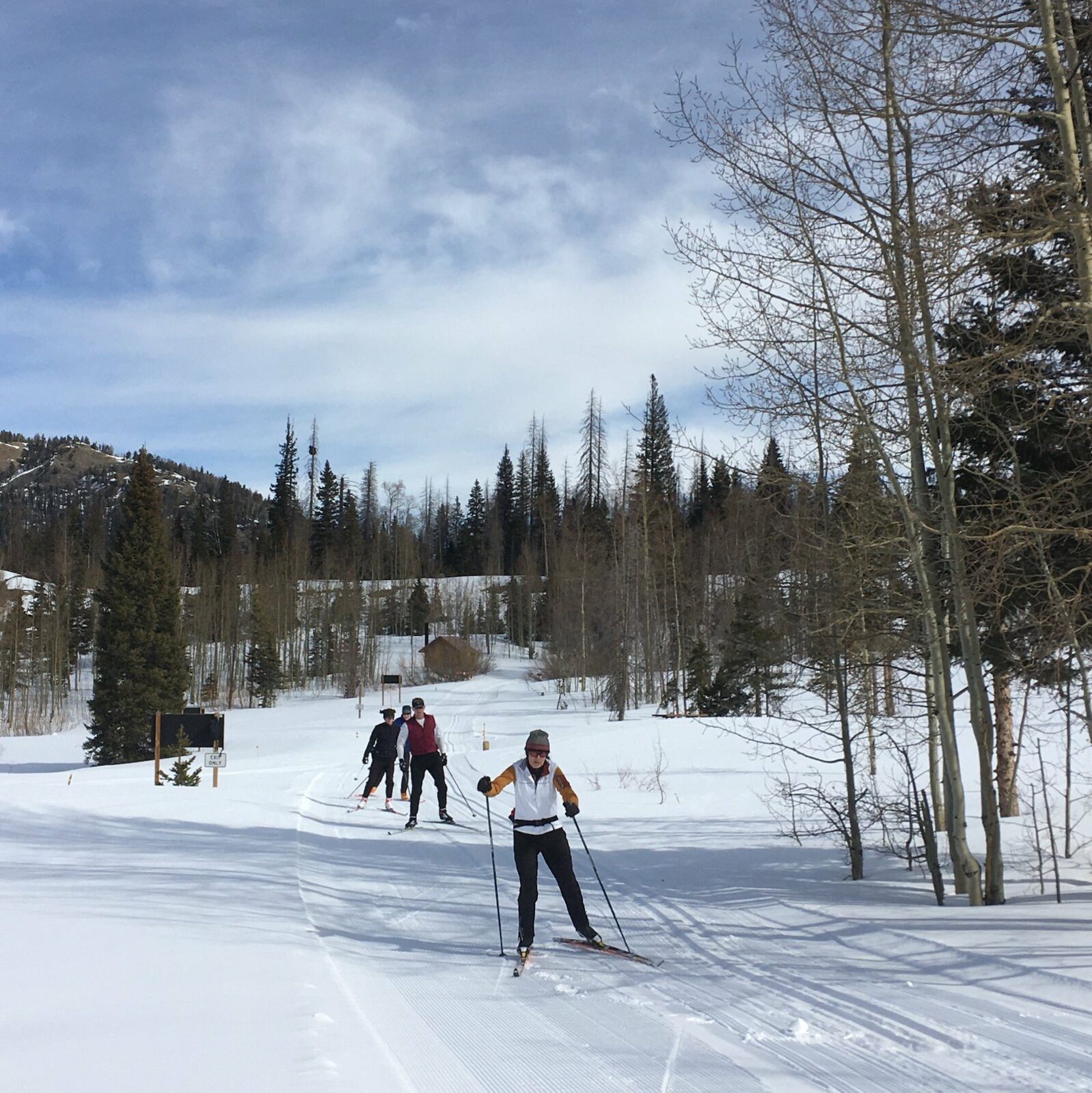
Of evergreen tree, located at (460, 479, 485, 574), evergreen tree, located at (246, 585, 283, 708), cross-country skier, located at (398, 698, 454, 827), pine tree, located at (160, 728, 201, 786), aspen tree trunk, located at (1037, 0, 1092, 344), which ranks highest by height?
evergreen tree, located at (460, 479, 485, 574)

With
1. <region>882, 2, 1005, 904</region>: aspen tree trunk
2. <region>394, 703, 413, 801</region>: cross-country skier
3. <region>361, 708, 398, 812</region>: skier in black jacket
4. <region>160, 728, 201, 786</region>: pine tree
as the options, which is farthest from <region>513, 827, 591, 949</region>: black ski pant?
<region>160, 728, 201, 786</region>: pine tree

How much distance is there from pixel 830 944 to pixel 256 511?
143 m

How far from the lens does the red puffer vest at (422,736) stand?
15.6 meters

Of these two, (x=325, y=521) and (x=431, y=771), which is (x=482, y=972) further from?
(x=325, y=521)

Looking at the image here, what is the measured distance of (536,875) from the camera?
7559 mm

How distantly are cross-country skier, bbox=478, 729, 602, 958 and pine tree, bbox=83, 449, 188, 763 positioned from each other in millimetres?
31393

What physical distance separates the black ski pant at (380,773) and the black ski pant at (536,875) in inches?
379

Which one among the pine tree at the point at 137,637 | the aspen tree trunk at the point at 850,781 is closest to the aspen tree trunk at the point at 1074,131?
the aspen tree trunk at the point at 850,781

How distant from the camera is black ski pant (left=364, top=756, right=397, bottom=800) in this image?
55.7ft

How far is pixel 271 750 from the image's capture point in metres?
32.0

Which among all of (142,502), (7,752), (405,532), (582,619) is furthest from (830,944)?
(405,532)

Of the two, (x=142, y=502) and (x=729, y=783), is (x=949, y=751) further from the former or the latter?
(x=142, y=502)

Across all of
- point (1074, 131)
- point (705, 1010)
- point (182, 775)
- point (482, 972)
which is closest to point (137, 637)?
point (182, 775)

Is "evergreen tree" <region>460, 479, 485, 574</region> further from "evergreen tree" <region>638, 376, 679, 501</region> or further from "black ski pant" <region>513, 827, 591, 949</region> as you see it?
"black ski pant" <region>513, 827, 591, 949</region>
